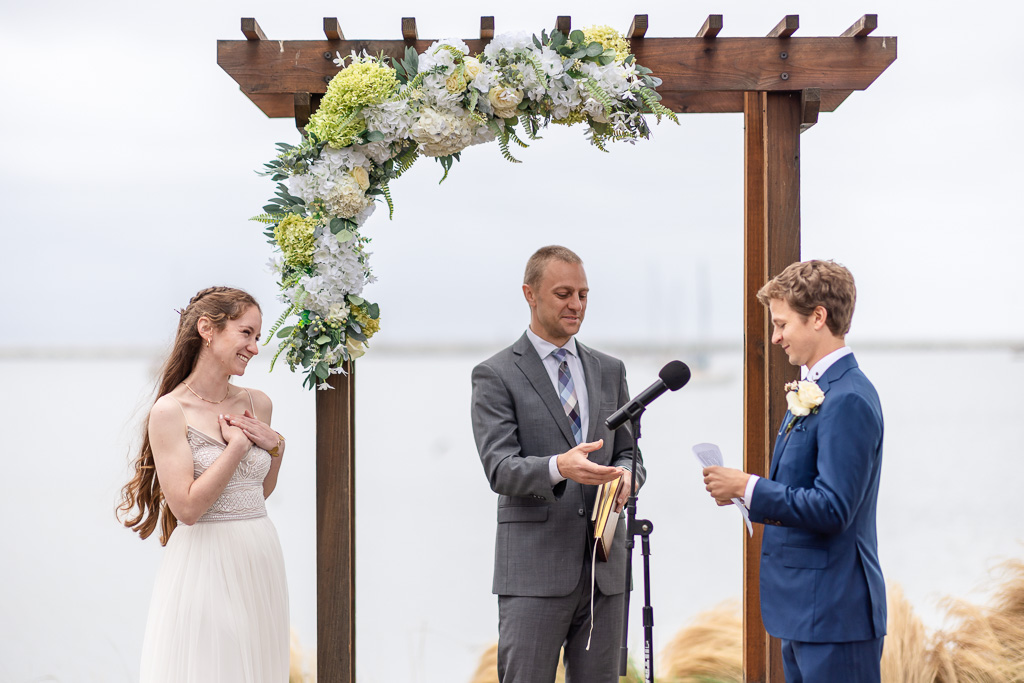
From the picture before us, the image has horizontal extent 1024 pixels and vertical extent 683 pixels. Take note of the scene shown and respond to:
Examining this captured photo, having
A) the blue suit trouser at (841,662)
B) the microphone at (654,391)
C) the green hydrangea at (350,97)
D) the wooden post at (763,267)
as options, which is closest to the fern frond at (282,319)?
the green hydrangea at (350,97)

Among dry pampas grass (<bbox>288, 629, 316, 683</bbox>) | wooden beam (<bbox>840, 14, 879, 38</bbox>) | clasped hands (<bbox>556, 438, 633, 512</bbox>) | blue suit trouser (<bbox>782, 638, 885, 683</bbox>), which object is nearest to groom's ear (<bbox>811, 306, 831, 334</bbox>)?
clasped hands (<bbox>556, 438, 633, 512</bbox>)

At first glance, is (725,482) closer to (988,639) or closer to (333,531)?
(333,531)

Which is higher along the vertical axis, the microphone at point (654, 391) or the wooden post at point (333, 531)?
the microphone at point (654, 391)

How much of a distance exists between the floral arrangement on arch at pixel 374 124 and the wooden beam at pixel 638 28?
0.40ft

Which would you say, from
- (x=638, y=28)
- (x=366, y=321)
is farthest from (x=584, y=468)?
(x=638, y=28)

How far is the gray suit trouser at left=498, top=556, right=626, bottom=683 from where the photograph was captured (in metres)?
2.83

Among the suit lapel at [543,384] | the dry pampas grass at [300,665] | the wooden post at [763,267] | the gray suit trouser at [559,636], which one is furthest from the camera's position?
the dry pampas grass at [300,665]

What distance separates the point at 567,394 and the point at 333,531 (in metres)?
1.08

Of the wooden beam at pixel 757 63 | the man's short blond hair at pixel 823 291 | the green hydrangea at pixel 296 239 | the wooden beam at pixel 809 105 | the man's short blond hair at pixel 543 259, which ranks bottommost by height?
the man's short blond hair at pixel 823 291

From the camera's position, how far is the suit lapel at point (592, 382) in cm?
300

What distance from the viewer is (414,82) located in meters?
3.16

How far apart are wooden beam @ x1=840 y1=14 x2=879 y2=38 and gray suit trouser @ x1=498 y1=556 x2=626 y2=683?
7.33 feet

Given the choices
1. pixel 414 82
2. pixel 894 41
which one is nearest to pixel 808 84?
pixel 894 41

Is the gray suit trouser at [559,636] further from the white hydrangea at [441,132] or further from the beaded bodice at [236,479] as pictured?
the white hydrangea at [441,132]
